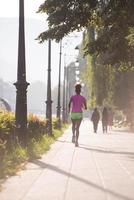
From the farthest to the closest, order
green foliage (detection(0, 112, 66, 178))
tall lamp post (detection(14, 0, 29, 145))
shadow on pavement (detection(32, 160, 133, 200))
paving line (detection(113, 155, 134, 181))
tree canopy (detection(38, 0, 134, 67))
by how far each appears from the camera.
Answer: tall lamp post (detection(14, 0, 29, 145)) < tree canopy (detection(38, 0, 134, 67)) < green foliage (detection(0, 112, 66, 178)) < paving line (detection(113, 155, 134, 181)) < shadow on pavement (detection(32, 160, 133, 200))

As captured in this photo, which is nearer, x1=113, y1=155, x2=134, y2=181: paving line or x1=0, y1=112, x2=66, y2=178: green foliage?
x1=113, y1=155, x2=134, y2=181: paving line

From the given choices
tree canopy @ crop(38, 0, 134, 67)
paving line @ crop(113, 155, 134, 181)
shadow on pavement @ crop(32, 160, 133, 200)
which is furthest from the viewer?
tree canopy @ crop(38, 0, 134, 67)

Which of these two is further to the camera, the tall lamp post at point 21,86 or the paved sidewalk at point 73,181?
the tall lamp post at point 21,86

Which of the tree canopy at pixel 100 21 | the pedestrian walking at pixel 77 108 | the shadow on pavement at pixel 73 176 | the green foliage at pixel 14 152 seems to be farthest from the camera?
the pedestrian walking at pixel 77 108

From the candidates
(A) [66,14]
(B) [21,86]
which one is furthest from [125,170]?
(A) [66,14]

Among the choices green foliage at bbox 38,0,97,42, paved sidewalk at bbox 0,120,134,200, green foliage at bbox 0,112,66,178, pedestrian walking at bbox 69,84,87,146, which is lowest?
paved sidewalk at bbox 0,120,134,200

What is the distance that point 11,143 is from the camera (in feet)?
50.6

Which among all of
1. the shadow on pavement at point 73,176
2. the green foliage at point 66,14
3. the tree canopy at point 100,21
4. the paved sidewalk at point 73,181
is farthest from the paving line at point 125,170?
the green foliage at point 66,14

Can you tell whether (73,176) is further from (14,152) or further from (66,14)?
(66,14)

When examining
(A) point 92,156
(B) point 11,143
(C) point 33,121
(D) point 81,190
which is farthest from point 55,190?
(C) point 33,121

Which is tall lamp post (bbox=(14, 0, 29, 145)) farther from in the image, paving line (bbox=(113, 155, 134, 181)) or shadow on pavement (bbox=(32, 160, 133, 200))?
paving line (bbox=(113, 155, 134, 181))

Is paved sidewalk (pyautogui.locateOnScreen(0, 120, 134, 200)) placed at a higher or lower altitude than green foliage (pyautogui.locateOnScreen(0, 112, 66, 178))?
lower

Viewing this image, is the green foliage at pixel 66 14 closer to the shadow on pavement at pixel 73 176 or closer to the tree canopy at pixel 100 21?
the tree canopy at pixel 100 21

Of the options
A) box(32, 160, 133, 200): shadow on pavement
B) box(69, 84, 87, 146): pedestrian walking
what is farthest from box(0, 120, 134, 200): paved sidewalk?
box(69, 84, 87, 146): pedestrian walking
